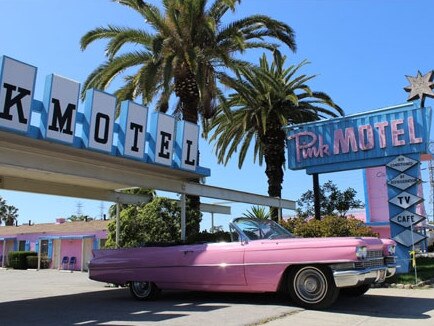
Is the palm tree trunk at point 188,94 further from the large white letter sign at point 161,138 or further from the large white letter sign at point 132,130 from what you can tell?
the large white letter sign at point 132,130

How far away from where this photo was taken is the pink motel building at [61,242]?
34.3 metres

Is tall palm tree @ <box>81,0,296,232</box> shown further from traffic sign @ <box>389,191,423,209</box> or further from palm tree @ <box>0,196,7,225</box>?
palm tree @ <box>0,196,7,225</box>

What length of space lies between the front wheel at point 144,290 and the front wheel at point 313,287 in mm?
3223

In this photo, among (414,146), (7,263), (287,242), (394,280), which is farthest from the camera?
(7,263)

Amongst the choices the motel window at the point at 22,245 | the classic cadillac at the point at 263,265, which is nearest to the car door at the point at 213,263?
the classic cadillac at the point at 263,265

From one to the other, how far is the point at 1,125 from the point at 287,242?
577cm

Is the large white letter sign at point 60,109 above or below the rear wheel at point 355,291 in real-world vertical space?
above

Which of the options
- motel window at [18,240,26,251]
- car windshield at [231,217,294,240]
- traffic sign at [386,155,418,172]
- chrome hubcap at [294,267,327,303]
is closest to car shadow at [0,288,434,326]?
chrome hubcap at [294,267,327,303]

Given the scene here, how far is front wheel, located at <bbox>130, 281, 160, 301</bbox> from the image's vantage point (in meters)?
10.8

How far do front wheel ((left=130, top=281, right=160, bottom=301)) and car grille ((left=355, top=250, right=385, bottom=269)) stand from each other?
445cm

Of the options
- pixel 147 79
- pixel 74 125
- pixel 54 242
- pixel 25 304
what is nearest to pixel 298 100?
pixel 147 79

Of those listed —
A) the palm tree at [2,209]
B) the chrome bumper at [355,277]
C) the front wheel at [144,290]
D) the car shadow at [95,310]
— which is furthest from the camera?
the palm tree at [2,209]

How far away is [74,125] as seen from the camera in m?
11.2

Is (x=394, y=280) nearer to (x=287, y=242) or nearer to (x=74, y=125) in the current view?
(x=287, y=242)
